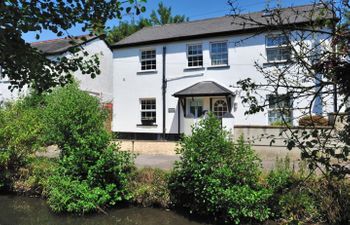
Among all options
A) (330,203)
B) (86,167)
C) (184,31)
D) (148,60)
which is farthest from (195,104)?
(330,203)

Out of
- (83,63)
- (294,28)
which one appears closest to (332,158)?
(294,28)

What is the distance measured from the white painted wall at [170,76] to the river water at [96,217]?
409 inches

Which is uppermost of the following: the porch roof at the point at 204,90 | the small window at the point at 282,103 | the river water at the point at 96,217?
the porch roof at the point at 204,90

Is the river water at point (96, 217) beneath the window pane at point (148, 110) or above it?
beneath

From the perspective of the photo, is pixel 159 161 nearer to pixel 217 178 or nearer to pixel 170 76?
pixel 217 178

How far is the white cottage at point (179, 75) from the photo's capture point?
58.7 feet

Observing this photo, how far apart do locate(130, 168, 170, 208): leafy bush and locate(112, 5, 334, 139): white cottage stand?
26.9 ft

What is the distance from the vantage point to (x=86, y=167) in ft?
27.3

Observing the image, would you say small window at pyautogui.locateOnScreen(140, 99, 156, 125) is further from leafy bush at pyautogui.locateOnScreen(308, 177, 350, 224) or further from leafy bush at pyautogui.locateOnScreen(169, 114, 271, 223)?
leafy bush at pyautogui.locateOnScreen(308, 177, 350, 224)

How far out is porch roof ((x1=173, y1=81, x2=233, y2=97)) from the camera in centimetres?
1739

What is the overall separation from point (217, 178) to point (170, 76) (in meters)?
13.6

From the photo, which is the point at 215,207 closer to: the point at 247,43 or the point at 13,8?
the point at 13,8

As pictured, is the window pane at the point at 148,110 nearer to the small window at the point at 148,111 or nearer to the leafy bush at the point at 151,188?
the small window at the point at 148,111

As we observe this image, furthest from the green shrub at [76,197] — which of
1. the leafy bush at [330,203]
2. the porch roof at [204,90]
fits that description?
the porch roof at [204,90]
